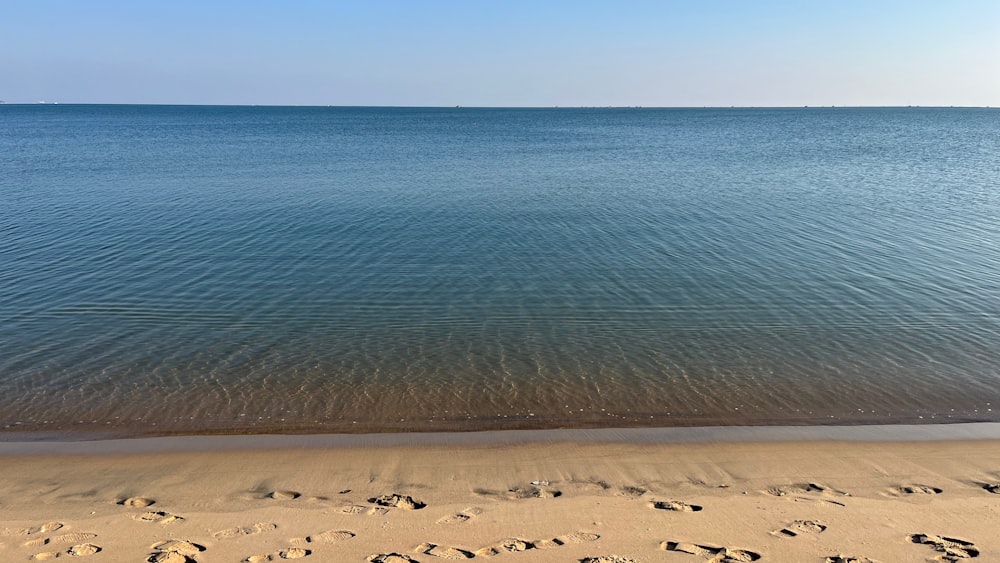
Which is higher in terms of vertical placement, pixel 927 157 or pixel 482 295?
pixel 927 157

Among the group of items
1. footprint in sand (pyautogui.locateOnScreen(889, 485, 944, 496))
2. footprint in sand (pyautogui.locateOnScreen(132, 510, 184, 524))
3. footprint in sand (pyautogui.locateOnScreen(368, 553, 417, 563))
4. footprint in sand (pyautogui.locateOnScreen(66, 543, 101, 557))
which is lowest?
footprint in sand (pyautogui.locateOnScreen(132, 510, 184, 524))

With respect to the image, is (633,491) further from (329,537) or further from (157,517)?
(157,517)

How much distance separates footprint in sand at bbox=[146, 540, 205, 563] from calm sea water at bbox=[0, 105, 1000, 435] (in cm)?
437

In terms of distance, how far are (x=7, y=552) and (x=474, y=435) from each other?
7.15 metres

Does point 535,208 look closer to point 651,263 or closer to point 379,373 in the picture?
point 651,263

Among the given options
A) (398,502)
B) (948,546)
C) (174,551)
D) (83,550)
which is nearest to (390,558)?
(398,502)

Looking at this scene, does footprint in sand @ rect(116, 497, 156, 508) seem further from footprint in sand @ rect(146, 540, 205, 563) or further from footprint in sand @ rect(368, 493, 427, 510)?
footprint in sand @ rect(368, 493, 427, 510)

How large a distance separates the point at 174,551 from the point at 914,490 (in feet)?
35.3

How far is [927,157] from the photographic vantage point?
210ft

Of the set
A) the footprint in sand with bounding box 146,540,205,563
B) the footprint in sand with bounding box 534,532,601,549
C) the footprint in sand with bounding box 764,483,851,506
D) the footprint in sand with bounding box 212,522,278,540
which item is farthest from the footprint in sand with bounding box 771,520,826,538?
the footprint in sand with bounding box 146,540,205,563

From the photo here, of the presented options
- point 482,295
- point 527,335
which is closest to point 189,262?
point 482,295

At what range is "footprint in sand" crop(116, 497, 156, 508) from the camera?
31.5 feet

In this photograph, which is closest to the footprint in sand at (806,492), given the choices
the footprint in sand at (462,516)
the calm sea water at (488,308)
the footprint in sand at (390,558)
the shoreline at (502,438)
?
the shoreline at (502,438)

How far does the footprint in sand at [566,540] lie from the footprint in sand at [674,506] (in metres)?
1.45
